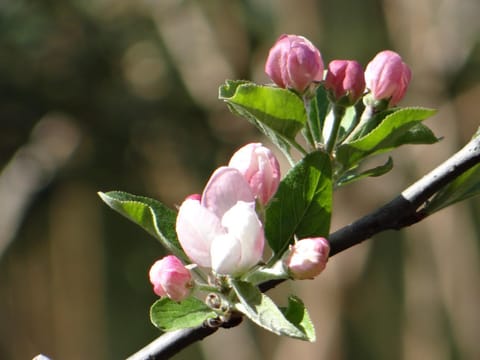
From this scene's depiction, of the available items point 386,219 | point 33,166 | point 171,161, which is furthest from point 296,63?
point 171,161

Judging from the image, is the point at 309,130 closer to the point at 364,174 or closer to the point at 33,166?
the point at 364,174

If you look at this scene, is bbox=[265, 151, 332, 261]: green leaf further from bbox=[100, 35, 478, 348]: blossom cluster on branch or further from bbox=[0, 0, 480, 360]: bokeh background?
bbox=[0, 0, 480, 360]: bokeh background

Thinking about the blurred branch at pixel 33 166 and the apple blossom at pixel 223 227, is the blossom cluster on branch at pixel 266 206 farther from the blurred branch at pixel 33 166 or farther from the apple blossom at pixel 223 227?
the blurred branch at pixel 33 166

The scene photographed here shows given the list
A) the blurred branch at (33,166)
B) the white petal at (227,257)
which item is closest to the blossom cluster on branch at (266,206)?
the white petal at (227,257)


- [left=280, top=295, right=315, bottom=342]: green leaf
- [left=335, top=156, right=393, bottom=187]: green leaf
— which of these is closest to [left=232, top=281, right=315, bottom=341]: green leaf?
[left=280, top=295, right=315, bottom=342]: green leaf

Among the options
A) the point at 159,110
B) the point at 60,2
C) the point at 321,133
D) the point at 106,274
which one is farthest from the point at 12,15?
the point at 321,133

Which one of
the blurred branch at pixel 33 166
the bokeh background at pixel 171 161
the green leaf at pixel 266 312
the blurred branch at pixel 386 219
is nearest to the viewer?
the green leaf at pixel 266 312

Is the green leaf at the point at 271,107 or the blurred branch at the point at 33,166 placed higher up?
the blurred branch at the point at 33,166
